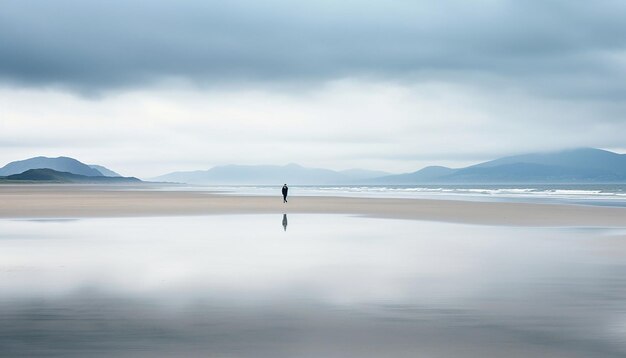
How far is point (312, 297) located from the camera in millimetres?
11203

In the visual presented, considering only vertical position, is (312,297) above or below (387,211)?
below

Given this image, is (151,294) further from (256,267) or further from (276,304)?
(256,267)

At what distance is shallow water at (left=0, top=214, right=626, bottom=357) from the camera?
26.3ft

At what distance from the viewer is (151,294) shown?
1146cm

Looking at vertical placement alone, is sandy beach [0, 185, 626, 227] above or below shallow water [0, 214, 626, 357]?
above

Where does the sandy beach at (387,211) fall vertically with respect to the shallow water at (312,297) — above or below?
above

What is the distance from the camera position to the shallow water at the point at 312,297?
26.3 ft

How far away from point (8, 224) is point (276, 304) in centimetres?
2171

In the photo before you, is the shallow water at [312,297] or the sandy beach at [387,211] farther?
the sandy beach at [387,211]

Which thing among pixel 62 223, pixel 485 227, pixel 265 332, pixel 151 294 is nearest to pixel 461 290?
pixel 265 332

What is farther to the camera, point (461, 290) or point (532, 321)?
point (461, 290)

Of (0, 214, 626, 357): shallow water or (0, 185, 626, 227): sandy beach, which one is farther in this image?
(0, 185, 626, 227): sandy beach

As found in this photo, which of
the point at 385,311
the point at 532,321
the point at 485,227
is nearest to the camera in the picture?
the point at 532,321

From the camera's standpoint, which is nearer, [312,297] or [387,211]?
[312,297]
